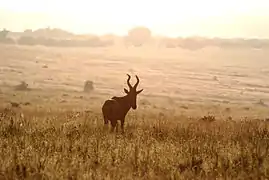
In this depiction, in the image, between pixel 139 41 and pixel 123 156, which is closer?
pixel 123 156

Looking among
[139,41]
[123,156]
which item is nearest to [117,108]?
[123,156]

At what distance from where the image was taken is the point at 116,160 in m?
9.38

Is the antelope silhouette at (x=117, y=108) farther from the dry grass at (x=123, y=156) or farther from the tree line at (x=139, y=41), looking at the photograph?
the tree line at (x=139, y=41)

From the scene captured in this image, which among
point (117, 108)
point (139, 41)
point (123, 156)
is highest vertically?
point (139, 41)

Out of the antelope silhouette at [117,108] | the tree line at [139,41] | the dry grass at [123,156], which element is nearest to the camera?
the dry grass at [123,156]

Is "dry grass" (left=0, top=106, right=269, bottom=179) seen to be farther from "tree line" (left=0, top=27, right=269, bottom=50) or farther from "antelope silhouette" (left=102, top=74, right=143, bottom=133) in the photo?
"tree line" (left=0, top=27, right=269, bottom=50)

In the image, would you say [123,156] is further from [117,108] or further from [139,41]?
[139,41]

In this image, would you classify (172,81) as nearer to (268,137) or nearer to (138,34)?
(268,137)

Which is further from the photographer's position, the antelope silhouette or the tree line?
the tree line

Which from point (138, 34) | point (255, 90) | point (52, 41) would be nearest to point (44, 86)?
point (255, 90)

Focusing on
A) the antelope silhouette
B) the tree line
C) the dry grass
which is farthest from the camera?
the tree line

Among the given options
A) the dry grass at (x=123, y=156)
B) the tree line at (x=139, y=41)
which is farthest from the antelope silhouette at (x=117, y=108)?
the tree line at (x=139, y=41)

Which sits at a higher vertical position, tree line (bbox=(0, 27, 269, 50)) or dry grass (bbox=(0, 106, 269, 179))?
tree line (bbox=(0, 27, 269, 50))

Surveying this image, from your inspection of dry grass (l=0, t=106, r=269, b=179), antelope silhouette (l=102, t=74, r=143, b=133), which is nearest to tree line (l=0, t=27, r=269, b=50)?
antelope silhouette (l=102, t=74, r=143, b=133)
